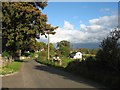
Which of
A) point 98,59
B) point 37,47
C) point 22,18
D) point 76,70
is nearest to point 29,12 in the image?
point 22,18

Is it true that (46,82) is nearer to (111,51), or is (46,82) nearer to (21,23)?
(111,51)

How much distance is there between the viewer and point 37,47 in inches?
2280

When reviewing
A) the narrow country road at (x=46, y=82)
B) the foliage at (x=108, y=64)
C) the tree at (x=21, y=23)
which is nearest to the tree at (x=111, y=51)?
the foliage at (x=108, y=64)

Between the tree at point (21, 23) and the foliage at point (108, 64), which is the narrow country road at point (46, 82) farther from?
the tree at point (21, 23)

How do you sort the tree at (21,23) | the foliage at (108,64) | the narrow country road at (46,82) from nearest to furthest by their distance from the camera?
1. the narrow country road at (46,82)
2. the foliage at (108,64)
3. the tree at (21,23)

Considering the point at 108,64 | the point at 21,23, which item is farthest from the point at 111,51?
the point at 21,23

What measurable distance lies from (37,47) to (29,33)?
7509mm

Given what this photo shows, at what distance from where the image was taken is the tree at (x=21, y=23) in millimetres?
50375

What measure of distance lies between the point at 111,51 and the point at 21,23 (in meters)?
32.9

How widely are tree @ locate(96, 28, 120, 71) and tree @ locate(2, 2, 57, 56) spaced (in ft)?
95.6

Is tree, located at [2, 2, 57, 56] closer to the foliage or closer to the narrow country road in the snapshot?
the narrow country road

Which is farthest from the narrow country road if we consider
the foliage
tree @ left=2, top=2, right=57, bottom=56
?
tree @ left=2, top=2, right=57, bottom=56

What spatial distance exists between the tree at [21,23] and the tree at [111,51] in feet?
95.6

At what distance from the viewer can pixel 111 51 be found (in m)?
21.0
